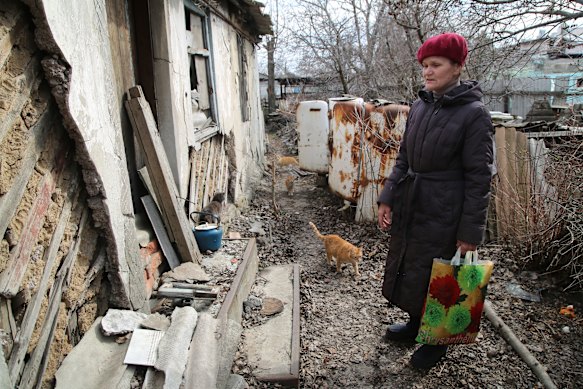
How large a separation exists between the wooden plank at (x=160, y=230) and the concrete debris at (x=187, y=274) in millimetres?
99

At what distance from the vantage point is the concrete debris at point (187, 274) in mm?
3256

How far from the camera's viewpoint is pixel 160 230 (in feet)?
11.3

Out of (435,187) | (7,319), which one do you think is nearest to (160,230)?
(7,319)

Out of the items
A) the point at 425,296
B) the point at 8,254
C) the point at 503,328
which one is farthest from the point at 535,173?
the point at 8,254

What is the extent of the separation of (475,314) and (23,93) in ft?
9.14

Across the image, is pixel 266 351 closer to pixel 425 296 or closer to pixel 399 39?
pixel 425 296

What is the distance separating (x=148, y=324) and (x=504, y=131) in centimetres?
471

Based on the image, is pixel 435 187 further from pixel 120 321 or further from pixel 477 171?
pixel 120 321

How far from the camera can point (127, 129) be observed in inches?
131

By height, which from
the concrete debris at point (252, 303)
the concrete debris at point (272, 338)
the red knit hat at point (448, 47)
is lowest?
the concrete debris at point (272, 338)

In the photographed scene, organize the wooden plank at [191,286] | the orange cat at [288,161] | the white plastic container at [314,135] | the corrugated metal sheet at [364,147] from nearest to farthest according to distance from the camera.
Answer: the wooden plank at [191,286]
the corrugated metal sheet at [364,147]
the white plastic container at [314,135]
the orange cat at [288,161]

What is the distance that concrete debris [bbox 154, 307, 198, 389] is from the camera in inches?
83.7

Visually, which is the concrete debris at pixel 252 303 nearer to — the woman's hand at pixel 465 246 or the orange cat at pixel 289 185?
the woman's hand at pixel 465 246

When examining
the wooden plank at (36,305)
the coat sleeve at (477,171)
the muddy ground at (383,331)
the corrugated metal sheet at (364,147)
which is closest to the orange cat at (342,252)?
the muddy ground at (383,331)
